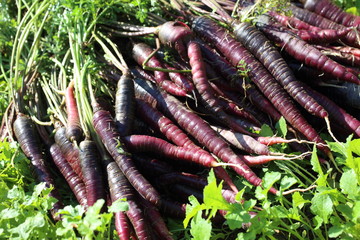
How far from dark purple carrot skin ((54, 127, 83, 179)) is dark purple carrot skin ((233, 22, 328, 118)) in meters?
1.36

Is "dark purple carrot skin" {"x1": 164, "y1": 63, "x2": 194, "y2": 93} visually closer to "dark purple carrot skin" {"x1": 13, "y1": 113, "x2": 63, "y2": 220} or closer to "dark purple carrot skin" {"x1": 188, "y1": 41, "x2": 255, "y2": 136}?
"dark purple carrot skin" {"x1": 188, "y1": 41, "x2": 255, "y2": 136}

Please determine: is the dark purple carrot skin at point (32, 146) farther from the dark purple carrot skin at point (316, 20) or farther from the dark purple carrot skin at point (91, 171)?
the dark purple carrot skin at point (316, 20)

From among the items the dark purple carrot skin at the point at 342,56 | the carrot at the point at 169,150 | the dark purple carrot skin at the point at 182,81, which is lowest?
the carrot at the point at 169,150

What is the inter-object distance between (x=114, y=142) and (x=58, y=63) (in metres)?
1.00

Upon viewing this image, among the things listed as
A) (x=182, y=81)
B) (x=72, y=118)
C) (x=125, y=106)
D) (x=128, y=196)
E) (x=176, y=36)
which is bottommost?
(x=128, y=196)

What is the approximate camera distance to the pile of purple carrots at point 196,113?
2400mm

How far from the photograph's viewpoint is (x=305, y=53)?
2766 mm

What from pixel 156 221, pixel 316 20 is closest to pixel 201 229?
pixel 156 221

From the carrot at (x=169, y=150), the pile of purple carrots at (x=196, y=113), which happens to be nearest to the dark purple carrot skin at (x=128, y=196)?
the pile of purple carrots at (x=196, y=113)

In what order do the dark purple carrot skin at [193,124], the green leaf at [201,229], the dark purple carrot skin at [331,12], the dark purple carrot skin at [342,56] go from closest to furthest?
the green leaf at [201,229] < the dark purple carrot skin at [193,124] < the dark purple carrot skin at [342,56] < the dark purple carrot skin at [331,12]

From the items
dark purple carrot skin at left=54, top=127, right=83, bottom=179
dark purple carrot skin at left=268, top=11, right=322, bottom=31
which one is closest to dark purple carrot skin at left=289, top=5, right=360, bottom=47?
dark purple carrot skin at left=268, top=11, right=322, bottom=31

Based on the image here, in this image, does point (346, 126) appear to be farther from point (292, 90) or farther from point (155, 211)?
point (155, 211)

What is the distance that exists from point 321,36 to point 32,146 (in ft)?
7.02

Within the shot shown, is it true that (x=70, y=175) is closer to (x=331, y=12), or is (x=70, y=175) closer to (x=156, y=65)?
(x=156, y=65)
